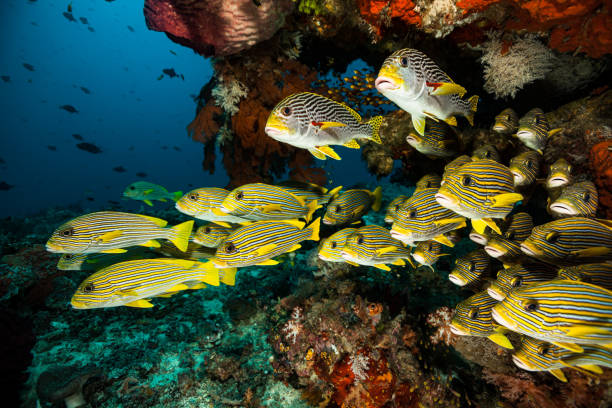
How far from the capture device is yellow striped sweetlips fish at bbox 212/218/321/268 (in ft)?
9.40

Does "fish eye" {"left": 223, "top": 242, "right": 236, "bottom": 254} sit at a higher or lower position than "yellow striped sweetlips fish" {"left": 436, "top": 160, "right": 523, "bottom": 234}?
lower

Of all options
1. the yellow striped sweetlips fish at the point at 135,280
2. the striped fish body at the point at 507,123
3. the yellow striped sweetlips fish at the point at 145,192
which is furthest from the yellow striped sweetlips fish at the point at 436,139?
the yellow striped sweetlips fish at the point at 145,192

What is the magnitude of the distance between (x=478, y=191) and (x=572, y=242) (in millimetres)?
1010

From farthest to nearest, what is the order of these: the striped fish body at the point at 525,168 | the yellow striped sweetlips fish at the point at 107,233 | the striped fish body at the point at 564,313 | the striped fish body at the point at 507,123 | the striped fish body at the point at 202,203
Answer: the striped fish body at the point at 507,123 → the striped fish body at the point at 202,203 → the striped fish body at the point at 525,168 → the yellow striped sweetlips fish at the point at 107,233 → the striped fish body at the point at 564,313

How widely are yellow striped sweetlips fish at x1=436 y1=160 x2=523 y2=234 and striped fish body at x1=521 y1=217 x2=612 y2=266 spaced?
40cm

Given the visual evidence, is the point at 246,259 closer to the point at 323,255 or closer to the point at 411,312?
the point at 323,255

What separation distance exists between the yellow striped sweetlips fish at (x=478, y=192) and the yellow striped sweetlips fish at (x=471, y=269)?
1114 mm


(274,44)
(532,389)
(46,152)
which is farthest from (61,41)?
(532,389)

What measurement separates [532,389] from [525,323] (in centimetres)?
284

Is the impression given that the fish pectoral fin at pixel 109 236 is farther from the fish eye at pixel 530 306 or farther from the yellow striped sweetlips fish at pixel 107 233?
the fish eye at pixel 530 306

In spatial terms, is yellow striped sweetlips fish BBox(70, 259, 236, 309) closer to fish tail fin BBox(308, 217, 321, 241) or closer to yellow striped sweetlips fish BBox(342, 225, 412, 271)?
fish tail fin BBox(308, 217, 321, 241)

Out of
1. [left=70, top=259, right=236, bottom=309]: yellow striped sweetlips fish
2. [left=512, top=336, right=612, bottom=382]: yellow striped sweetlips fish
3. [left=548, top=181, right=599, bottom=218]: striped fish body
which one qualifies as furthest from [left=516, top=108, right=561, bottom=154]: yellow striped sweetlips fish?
[left=70, top=259, right=236, bottom=309]: yellow striped sweetlips fish

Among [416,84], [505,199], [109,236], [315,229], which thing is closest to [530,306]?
[505,199]

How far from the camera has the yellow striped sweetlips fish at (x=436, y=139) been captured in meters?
4.04
